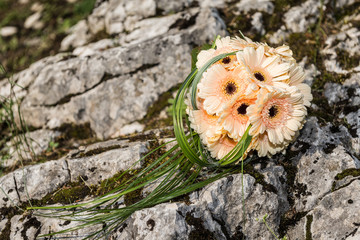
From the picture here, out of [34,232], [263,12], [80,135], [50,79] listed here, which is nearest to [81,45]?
[50,79]

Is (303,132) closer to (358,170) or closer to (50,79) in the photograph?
(358,170)

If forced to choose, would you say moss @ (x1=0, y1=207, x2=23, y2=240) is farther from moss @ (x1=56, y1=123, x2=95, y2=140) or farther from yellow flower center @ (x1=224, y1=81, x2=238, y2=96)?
yellow flower center @ (x1=224, y1=81, x2=238, y2=96)

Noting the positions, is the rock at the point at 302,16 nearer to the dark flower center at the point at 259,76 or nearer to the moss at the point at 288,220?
the dark flower center at the point at 259,76

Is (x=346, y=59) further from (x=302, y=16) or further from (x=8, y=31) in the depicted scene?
(x=8, y=31)

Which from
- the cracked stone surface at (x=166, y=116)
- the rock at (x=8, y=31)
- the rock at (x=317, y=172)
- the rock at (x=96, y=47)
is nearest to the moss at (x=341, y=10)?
the cracked stone surface at (x=166, y=116)

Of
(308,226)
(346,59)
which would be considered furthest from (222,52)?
(346,59)

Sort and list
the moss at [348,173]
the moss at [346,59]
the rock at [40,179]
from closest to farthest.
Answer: the moss at [348,173], the rock at [40,179], the moss at [346,59]

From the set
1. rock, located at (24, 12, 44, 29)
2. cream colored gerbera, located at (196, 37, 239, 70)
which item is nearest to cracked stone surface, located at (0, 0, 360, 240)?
cream colored gerbera, located at (196, 37, 239, 70)
